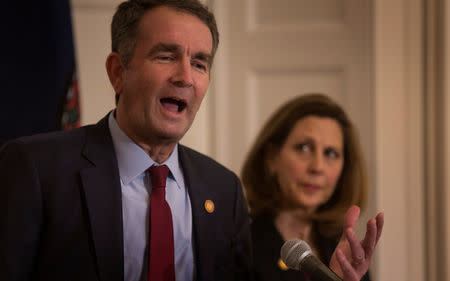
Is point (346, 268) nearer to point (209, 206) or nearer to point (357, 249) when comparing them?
point (357, 249)

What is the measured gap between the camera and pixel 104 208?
3.23 feet

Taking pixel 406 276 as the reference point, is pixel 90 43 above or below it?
above

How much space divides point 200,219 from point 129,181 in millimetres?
199

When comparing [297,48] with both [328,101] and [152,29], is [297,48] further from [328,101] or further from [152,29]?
[152,29]

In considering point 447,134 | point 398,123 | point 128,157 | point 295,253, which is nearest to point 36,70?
point 128,157

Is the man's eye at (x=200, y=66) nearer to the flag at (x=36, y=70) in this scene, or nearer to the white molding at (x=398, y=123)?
the flag at (x=36, y=70)

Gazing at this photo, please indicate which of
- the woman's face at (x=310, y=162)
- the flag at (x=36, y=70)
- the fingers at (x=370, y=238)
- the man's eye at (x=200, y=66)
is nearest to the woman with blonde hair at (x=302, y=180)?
the woman's face at (x=310, y=162)

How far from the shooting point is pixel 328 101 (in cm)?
159

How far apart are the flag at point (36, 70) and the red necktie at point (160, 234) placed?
0.66 metres

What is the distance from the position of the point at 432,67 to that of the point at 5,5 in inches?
75.7

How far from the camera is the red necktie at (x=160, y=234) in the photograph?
3.28 ft

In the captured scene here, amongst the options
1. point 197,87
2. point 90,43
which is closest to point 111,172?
point 197,87

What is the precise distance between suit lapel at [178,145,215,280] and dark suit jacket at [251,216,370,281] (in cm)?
37

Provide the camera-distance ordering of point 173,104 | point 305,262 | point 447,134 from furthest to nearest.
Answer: point 447,134 → point 173,104 → point 305,262
